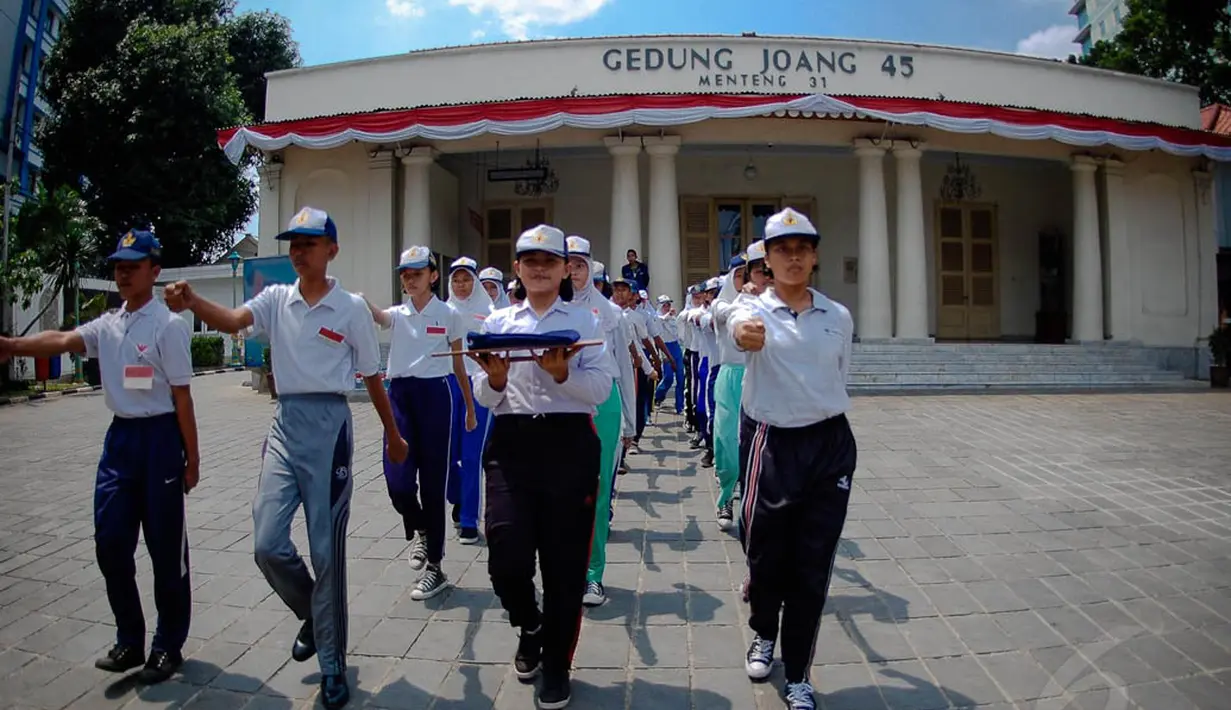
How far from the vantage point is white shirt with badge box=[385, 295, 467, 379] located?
4441 mm

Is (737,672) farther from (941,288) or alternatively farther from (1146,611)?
(941,288)

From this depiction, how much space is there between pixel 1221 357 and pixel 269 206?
2049 cm

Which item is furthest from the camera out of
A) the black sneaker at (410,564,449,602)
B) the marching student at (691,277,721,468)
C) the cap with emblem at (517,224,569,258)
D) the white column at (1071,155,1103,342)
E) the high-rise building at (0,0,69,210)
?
the high-rise building at (0,0,69,210)

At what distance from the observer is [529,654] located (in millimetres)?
3074

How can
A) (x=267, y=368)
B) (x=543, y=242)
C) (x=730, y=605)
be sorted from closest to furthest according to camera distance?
(x=543, y=242) < (x=730, y=605) < (x=267, y=368)

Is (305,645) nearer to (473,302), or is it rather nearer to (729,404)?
(473,302)

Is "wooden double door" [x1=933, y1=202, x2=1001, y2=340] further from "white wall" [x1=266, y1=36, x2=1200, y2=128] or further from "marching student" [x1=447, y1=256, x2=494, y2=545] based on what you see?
"marching student" [x1=447, y1=256, x2=494, y2=545]

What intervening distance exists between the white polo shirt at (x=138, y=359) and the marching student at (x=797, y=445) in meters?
Answer: 2.43

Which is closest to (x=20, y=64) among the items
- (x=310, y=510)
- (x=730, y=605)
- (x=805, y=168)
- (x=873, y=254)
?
(x=805, y=168)

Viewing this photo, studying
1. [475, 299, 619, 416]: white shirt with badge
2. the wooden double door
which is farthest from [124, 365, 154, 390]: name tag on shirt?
the wooden double door

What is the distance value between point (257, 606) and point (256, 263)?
11404 mm

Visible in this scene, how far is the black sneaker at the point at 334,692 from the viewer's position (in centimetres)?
285

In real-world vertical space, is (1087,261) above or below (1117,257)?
below

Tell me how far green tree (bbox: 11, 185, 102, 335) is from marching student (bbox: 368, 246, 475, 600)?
690 inches
